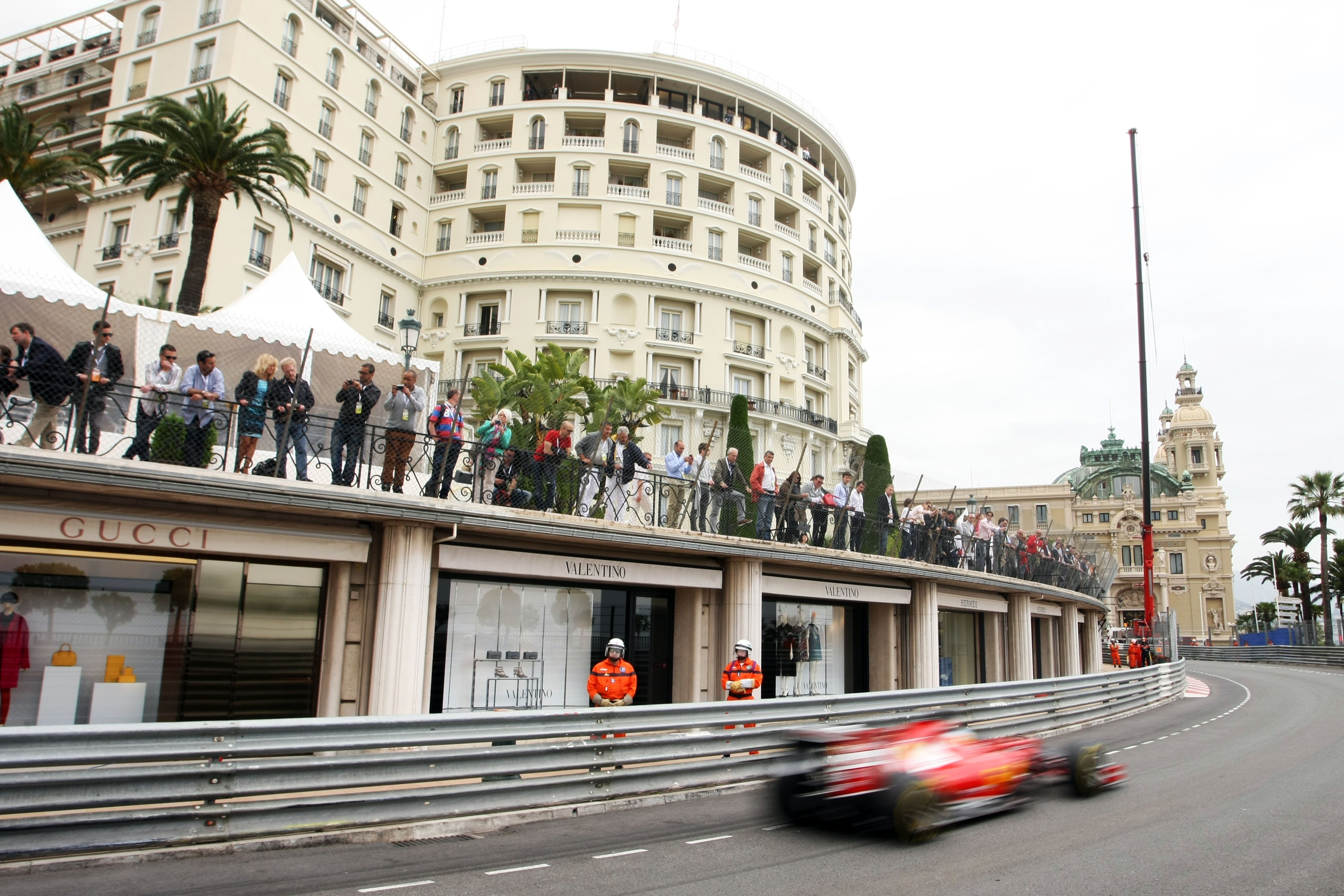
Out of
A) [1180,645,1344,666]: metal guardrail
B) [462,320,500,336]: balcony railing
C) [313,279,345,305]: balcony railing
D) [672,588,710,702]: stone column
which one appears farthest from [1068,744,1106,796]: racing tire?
[1180,645,1344,666]: metal guardrail

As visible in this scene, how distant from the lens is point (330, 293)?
39750 mm

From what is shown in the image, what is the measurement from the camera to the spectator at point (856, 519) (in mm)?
17516

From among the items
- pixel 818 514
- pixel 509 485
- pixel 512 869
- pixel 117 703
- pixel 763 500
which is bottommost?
pixel 512 869

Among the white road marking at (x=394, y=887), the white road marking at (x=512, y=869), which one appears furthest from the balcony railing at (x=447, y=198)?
the white road marking at (x=394, y=887)

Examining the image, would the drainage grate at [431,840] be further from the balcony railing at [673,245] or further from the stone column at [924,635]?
the balcony railing at [673,245]

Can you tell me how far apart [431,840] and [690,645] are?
8471 millimetres

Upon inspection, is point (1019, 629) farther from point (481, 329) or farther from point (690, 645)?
point (481, 329)

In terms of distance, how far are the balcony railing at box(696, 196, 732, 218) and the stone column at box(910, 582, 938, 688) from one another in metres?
31.0

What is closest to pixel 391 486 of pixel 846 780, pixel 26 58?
pixel 846 780

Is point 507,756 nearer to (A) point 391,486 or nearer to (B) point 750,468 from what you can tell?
(A) point 391,486

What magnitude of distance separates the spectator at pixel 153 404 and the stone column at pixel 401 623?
296cm

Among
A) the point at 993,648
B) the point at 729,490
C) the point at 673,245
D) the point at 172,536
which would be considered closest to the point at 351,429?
the point at 172,536

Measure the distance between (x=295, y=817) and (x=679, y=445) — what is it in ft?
29.9

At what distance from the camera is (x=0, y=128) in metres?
31.9
